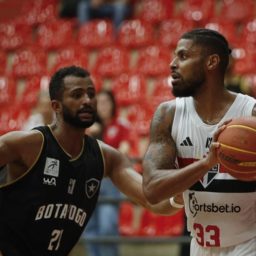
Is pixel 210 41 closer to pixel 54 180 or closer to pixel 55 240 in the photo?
pixel 54 180

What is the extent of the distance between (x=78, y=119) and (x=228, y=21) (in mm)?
6505

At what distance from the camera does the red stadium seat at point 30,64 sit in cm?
1228

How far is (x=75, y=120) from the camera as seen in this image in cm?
466

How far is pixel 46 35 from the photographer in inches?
500

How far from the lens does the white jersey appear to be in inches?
157

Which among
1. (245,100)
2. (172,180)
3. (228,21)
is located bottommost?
(172,180)

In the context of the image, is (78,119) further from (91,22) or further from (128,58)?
(91,22)

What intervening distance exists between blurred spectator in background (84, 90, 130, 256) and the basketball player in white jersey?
332cm

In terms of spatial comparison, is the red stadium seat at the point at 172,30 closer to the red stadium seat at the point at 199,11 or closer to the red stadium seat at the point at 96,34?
the red stadium seat at the point at 199,11

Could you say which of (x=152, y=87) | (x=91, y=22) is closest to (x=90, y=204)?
(x=152, y=87)

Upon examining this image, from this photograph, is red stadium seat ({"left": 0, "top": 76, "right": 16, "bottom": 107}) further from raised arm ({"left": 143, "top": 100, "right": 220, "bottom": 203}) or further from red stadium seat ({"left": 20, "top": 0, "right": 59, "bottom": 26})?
raised arm ({"left": 143, "top": 100, "right": 220, "bottom": 203})

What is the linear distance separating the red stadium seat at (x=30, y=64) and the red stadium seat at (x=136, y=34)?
4.68ft

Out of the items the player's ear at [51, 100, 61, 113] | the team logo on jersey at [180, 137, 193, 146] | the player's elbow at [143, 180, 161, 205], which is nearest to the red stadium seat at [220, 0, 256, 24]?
the player's ear at [51, 100, 61, 113]

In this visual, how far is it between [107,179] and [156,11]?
16.4 ft
